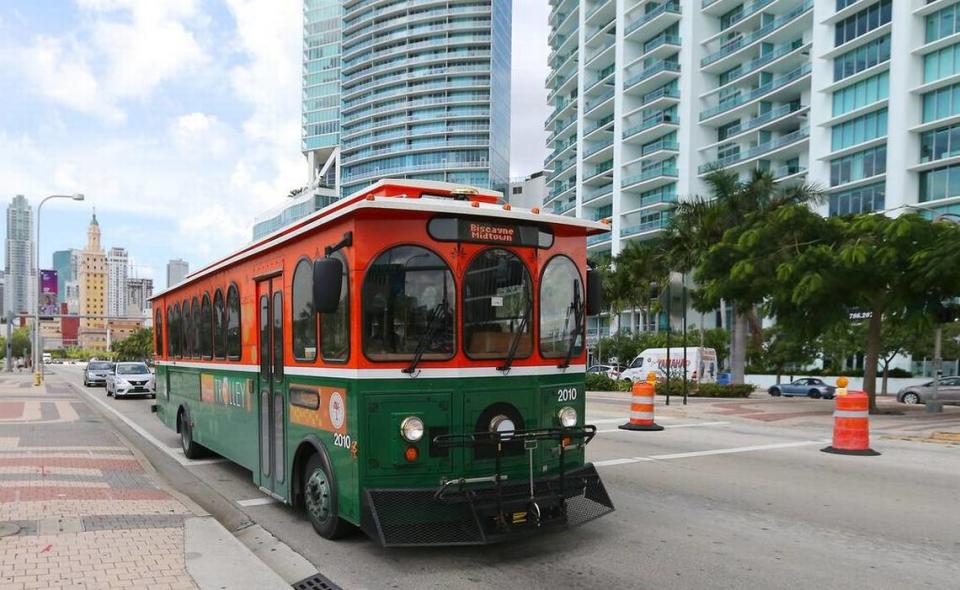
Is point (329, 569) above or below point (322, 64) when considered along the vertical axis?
below

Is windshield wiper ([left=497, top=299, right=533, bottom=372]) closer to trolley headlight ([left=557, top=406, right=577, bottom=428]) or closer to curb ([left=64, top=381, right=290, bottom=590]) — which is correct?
trolley headlight ([left=557, top=406, right=577, bottom=428])

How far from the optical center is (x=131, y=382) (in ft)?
82.4

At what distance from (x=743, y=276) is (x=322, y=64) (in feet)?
450

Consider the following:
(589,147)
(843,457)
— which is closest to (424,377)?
(843,457)

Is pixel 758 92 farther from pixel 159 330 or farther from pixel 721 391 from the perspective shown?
pixel 159 330

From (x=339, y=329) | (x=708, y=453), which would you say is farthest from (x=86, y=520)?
(x=708, y=453)

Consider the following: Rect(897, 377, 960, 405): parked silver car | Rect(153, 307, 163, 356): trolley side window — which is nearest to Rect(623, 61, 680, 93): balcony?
Rect(897, 377, 960, 405): parked silver car

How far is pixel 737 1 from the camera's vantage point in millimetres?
66312

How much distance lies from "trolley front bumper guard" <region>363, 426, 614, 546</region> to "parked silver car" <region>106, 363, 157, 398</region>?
2183 cm

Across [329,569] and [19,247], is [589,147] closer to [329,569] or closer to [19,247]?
[329,569]

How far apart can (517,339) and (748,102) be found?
64460 millimetres

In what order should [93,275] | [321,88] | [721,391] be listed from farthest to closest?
[321,88] → [93,275] → [721,391]

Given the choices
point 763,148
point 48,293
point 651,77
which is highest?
point 651,77

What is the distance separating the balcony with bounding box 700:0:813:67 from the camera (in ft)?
193
